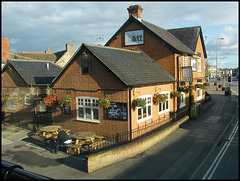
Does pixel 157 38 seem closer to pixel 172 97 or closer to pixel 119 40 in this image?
pixel 119 40

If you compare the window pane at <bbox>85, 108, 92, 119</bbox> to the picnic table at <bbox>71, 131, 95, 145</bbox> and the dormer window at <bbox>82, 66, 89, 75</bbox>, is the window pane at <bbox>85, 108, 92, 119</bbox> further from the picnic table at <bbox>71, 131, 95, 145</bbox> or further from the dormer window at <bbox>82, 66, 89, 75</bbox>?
the dormer window at <bbox>82, 66, 89, 75</bbox>

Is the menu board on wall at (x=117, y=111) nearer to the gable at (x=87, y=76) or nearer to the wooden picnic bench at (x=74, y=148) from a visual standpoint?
the gable at (x=87, y=76)

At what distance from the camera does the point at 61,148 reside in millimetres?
11047

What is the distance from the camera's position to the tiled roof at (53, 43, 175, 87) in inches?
460

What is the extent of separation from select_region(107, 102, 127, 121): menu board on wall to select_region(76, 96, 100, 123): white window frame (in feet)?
3.38

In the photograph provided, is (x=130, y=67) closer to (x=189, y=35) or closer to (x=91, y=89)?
(x=91, y=89)

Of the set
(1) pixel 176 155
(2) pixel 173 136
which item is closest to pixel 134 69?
(2) pixel 173 136

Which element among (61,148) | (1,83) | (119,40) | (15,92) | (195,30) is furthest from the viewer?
(195,30)

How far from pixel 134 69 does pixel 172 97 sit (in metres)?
4.95

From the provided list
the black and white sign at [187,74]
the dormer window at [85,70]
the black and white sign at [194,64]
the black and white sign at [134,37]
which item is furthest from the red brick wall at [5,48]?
the black and white sign at [194,64]

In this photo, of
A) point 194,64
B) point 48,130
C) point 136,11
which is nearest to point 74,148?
point 48,130

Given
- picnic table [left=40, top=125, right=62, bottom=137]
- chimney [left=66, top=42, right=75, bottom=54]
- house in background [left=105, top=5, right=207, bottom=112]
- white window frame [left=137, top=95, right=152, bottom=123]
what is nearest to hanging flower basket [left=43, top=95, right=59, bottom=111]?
picnic table [left=40, top=125, right=62, bottom=137]

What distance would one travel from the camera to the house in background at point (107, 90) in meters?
11.4

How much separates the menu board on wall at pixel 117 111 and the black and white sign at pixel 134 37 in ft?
27.2
